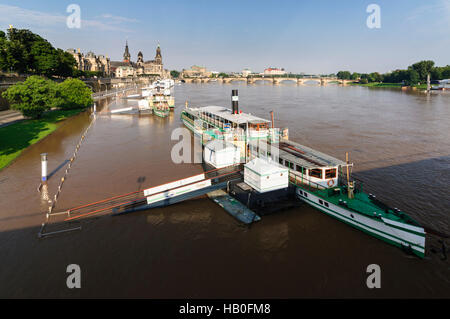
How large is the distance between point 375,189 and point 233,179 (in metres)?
11.9

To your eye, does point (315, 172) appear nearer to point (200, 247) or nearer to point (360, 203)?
point (360, 203)

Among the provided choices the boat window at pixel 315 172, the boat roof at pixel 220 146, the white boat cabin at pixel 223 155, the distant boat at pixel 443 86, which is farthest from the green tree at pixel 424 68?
the boat window at pixel 315 172

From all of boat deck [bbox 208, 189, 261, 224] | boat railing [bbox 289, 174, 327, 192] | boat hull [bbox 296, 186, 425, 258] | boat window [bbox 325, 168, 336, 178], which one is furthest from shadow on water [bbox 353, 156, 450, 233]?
boat deck [bbox 208, 189, 261, 224]

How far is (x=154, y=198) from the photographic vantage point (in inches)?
737

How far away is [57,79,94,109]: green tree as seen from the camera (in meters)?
60.2

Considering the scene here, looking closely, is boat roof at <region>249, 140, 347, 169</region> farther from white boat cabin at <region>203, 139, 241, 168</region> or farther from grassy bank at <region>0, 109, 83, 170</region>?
grassy bank at <region>0, 109, 83, 170</region>

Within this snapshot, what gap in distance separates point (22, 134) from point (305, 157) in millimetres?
38491

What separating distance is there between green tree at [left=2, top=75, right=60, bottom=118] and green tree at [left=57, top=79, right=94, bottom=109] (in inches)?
536

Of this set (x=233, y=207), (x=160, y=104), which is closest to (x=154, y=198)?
(x=233, y=207)

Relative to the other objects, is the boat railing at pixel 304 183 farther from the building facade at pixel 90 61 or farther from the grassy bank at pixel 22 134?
the building facade at pixel 90 61

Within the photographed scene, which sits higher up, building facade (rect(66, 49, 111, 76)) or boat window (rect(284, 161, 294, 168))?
building facade (rect(66, 49, 111, 76))

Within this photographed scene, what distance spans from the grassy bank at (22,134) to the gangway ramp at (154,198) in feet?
47.3

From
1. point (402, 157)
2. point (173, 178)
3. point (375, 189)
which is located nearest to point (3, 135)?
point (173, 178)

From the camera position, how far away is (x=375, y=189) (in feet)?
72.9
